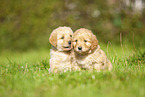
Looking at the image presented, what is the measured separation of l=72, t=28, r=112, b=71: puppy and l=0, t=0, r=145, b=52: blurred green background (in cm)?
614

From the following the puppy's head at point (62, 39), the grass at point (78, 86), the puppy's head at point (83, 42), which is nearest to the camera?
the grass at point (78, 86)

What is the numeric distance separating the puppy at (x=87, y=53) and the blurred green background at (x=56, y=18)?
242 inches

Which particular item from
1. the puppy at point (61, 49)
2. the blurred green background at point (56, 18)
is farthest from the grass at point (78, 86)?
the blurred green background at point (56, 18)

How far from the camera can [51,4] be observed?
11883 millimetres

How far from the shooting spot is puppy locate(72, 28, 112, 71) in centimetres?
453

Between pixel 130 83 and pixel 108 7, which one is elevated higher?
pixel 108 7

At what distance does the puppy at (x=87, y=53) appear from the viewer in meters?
4.53

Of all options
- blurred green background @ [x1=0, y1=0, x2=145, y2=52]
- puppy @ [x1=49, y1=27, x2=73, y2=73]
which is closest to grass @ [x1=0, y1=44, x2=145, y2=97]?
puppy @ [x1=49, y1=27, x2=73, y2=73]

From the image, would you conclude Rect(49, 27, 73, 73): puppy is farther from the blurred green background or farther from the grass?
the blurred green background

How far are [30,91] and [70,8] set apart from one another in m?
8.97

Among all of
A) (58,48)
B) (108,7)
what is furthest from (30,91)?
(108,7)

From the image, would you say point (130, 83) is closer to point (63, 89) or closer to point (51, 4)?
point (63, 89)

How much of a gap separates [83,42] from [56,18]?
7.56 metres

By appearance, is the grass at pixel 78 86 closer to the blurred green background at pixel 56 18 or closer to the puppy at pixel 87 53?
the puppy at pixel 87 53
